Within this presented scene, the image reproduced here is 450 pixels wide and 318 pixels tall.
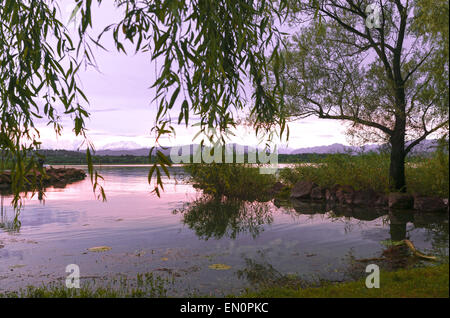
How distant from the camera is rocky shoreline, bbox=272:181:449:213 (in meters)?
12.6

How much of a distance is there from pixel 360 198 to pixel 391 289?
10.5m

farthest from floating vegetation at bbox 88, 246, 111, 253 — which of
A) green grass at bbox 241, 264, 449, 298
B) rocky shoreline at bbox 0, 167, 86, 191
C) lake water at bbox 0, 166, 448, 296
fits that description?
rocky shoreline at bbox 0, 167, 86, 191

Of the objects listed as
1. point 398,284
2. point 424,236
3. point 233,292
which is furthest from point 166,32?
point 424,236

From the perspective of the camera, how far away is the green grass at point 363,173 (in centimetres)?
1430

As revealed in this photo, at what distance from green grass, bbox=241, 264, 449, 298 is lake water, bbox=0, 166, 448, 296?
82 cm

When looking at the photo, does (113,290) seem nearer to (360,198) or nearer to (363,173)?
(360,198)

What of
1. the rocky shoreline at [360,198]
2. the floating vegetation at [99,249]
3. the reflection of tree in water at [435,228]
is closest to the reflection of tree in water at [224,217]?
the floating vegetation at [99,249]

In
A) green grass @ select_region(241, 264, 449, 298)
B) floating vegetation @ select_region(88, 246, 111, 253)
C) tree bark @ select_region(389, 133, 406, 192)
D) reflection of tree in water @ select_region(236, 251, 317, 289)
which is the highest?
tree bark @ select_region(389, 133, 406, 192)

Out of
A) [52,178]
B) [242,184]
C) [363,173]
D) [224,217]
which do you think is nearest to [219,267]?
[224,217]

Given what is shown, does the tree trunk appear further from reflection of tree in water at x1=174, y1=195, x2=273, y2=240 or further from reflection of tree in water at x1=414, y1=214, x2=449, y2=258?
reflection of tree in water at x1=174, y1=195, x2=273, y2=240

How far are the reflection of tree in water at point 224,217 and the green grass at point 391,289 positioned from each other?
4.09 meters

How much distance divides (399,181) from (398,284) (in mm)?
10715

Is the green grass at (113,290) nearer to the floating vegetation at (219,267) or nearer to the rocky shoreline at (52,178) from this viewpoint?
the floating vegetation at (219,267)

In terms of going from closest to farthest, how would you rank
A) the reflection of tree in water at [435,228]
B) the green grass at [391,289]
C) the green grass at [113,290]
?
the green grass at [391,289]
the green grass at [113,290]
the reflection of tree in water at [435,228]
